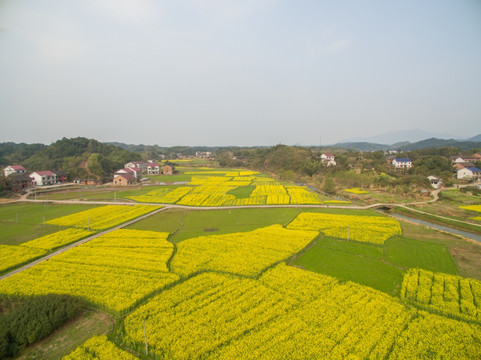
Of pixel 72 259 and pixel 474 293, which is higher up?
pixel 72 259

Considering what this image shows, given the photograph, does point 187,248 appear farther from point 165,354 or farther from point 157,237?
point 165,354

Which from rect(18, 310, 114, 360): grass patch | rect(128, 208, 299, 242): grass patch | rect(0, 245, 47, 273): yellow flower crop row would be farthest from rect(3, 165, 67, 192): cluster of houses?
rect(18, 310, 114, 360): grass patch

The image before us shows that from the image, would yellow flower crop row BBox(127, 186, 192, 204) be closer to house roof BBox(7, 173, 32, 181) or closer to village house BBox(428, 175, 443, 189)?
house roof BBox(7, 173, 32, 181)

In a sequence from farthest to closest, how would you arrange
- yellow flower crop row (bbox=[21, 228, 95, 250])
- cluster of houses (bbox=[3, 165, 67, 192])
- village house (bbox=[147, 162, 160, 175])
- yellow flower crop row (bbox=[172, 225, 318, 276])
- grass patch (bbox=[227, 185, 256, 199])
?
village house (bbox=[147, 162, 160, 175])
cluster of houses (bbox=[3, 165, 67, 192])
grass patch (bbox=[227, 185, 256, 199])
yellow flower crop row (bbox=[21, 228, 95, 250])
yellow flower crop row (bbox=[172, 225, 318, 276])

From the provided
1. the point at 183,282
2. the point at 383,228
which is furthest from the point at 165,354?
the point at 383,228

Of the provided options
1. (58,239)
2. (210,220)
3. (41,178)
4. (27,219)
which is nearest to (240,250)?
(210,220)

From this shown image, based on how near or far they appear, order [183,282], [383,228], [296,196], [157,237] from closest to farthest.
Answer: [183,282], [157,237], [383,228], [296,196]

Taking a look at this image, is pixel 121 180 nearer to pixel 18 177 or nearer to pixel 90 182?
pixel 90 182

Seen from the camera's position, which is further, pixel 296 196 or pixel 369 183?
pixel 369 183
